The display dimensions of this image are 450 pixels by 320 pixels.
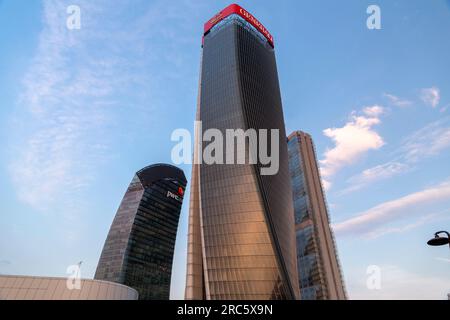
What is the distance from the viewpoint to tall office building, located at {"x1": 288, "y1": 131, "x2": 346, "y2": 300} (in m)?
156

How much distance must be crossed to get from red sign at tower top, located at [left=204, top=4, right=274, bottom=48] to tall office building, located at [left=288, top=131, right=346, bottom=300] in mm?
92694

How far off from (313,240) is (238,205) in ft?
331

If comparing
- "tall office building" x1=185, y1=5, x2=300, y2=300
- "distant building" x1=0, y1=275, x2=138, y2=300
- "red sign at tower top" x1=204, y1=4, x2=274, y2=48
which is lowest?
"distant building" x1=0, y1=275, x2=138, y2=300

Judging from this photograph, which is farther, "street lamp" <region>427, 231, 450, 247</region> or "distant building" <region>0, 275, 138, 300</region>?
"distant building" <region>0, 275, 138, 300</region>

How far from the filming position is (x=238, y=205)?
81.1 meters

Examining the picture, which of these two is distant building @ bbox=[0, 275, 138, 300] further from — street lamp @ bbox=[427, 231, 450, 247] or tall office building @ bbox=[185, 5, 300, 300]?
street lamp @ bbox=[427, 231, 450, 247]

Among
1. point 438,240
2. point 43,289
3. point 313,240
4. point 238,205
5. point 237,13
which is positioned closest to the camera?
point 438,240

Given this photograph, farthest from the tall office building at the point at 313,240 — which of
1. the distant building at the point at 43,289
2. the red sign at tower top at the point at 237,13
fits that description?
the distant building at the point at 43,289
